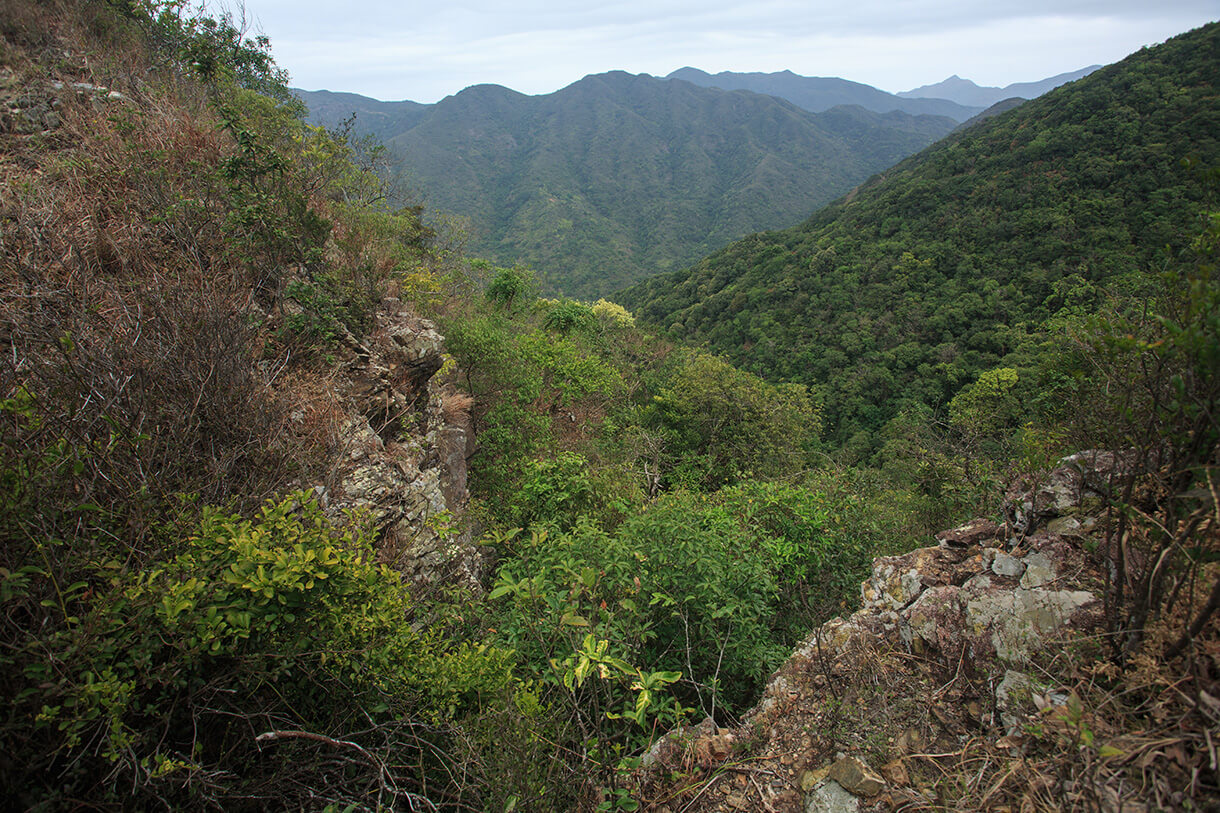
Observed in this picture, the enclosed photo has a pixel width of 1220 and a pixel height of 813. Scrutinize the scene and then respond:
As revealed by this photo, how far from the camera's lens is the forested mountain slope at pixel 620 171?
9988 cm

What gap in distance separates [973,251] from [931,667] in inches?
1988

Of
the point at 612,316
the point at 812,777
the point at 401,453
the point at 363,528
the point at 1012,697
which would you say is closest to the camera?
the point at 1012,697

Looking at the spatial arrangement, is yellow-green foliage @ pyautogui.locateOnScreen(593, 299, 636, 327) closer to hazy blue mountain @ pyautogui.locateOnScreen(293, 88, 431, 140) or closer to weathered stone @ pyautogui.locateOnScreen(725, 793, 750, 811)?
weathered stone @ pyautogui.locateOnScreen(725, 793, 750, 811)

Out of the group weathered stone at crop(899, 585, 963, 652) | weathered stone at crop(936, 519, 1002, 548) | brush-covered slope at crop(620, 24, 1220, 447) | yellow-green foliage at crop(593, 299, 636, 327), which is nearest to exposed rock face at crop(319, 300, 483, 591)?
weathered stone at crop(899, 585, 963, 652)

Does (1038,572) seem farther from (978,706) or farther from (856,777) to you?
(856,777)

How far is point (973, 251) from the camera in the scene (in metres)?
41.6

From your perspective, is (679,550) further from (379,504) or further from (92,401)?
(92,401)

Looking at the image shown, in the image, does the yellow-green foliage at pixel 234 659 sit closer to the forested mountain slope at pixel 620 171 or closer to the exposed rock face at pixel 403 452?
the exposed rock face at pixel 403 452

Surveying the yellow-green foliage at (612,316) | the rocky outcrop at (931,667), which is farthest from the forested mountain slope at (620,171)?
the rocky outcrop at (931,667)

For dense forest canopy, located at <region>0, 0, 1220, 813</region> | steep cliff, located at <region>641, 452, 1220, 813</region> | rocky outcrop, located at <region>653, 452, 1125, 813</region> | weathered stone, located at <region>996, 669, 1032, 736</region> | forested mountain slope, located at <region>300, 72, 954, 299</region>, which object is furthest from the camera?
forested mountain slope, located at <region>300, 72, 954, 299</region>

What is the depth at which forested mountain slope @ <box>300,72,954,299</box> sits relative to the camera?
99.9 meters

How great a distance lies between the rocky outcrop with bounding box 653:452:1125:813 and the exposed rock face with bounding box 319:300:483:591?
2901 millimetres

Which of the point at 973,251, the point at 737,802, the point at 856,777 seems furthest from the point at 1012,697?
the point at 973,251

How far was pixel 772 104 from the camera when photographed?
192m
